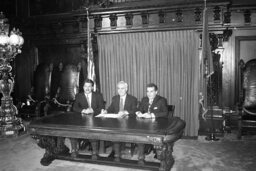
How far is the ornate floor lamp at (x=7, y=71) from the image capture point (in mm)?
5945

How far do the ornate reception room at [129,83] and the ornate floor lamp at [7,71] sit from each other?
23 millimetres

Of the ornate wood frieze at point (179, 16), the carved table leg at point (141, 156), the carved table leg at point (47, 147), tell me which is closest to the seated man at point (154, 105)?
the carved table leg at point (141, 156)

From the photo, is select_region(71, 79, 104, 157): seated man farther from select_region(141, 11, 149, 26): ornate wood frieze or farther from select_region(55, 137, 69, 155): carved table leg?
select_region(141, 11, 149, 26): ornate wood frieze

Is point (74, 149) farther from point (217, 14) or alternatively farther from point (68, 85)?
point (217, 14)

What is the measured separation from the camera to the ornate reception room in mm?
4047

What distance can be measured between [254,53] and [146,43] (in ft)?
8.21

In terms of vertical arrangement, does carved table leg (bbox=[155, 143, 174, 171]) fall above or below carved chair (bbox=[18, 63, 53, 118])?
below

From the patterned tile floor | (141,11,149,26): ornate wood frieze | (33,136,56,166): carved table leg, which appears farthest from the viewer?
(141,11,149,26): ornate wood frieze

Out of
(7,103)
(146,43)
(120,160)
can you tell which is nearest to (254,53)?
(146,43)

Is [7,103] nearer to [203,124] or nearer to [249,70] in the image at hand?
Result: [203,124]

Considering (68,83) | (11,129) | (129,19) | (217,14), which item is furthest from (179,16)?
(11,129)

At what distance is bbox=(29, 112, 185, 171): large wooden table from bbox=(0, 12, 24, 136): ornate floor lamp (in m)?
2.31

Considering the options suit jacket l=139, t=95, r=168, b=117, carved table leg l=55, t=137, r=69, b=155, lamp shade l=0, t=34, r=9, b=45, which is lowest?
carved table leg l=55, t=137, r=69, b=155

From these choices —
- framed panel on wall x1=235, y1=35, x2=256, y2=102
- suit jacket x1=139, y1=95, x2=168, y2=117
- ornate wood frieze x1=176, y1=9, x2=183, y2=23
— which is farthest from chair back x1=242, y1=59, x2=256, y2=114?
suit jacket x1=139, y1=95, x2=168, y2=117
